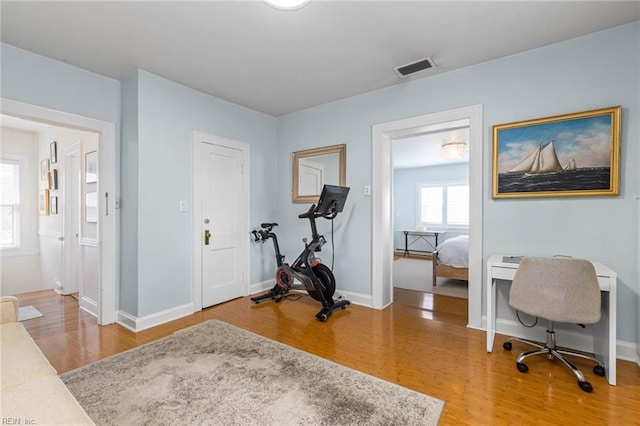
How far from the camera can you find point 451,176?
313 inches

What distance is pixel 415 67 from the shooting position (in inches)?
118

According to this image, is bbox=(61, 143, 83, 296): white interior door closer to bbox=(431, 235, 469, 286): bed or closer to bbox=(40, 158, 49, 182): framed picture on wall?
bbox=(40, 158, 49, 182): framed picture on wall

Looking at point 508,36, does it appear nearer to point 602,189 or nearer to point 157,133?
point 602,189

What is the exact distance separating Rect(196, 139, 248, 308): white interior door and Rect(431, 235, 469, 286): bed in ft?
10.0

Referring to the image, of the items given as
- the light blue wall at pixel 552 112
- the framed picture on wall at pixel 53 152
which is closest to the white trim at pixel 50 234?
the framed picture on wall at pixel 53 152

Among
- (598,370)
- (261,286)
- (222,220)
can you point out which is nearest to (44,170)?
(222,220)

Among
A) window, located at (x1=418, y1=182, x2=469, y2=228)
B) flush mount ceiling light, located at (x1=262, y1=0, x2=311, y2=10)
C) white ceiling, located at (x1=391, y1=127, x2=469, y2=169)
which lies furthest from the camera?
window, located at (x1=418, y1=182, x2=469, y2=228)

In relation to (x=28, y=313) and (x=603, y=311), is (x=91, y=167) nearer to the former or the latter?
(x=28, y=313)

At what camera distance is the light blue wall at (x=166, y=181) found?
3045 mm

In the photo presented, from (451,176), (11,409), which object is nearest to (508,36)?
(11,409)

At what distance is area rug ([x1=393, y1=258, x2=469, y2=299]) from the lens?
445cm

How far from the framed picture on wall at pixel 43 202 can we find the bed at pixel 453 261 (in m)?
6.32

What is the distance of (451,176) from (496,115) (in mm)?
5403

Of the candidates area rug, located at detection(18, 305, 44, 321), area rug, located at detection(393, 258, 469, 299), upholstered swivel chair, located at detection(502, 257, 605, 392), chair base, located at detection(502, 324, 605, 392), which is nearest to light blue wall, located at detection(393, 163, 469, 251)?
area rug, located at detection(393, 258, 469, 299)
